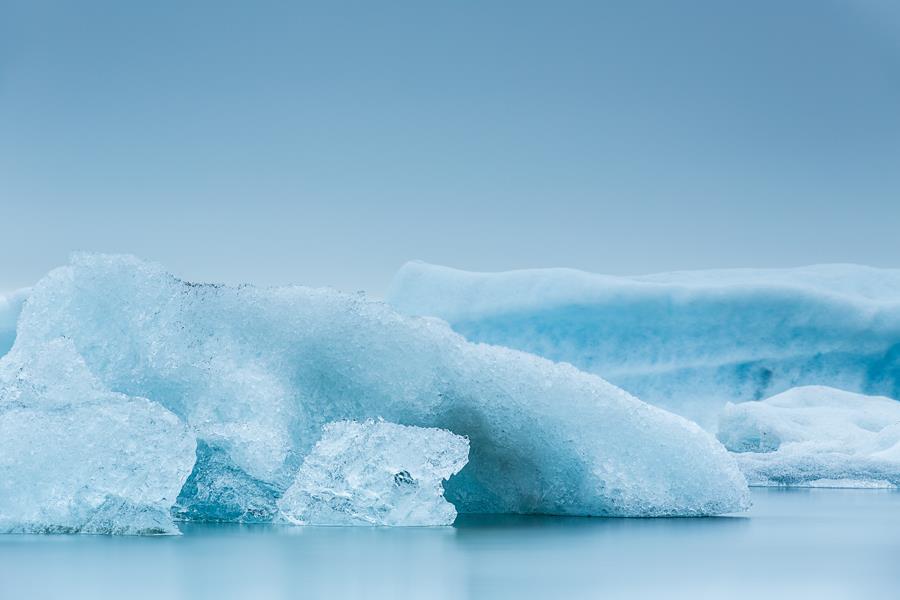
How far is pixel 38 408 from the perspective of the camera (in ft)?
14.7

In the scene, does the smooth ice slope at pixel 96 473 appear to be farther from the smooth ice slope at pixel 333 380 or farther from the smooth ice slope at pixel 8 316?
the smooth ice slope at pixel 8 316

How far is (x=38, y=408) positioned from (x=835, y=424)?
8.96m

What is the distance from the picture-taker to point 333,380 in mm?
5102

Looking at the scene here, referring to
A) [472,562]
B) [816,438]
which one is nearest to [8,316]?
[816,438]

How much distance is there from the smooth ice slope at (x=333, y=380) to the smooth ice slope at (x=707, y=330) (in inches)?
395

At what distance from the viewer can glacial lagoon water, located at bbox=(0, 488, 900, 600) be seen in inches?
110

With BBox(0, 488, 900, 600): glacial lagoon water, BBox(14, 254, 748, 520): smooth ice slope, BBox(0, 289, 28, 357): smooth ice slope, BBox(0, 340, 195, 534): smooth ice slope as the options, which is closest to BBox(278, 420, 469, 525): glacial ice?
BBox(0, 488, 900, 600): glacial lagoon water

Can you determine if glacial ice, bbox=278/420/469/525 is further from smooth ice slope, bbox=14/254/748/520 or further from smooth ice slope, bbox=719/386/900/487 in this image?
smooth ice slope, bbox=719/386/900/487

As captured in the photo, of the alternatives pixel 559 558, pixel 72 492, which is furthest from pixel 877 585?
pixel 72 492

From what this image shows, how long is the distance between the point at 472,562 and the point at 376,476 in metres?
1.26

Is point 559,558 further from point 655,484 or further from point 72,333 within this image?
point 72,333

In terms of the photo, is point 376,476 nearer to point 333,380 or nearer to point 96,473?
point 333,380

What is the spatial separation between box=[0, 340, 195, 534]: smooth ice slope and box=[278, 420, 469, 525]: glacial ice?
55 cm

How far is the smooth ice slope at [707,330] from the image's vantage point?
15125 millimetres
